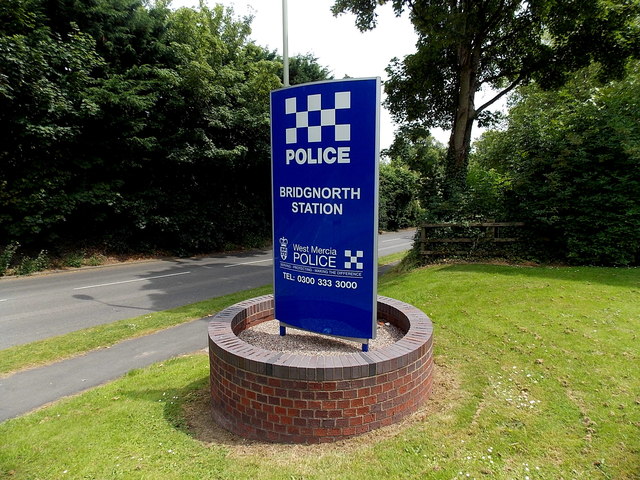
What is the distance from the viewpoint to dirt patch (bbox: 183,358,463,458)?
3083 mm

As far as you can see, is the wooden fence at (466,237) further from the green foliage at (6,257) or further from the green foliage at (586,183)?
the green foliage at (6,257)

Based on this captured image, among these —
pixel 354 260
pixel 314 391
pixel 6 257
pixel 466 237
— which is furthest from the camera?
pixel 6 257

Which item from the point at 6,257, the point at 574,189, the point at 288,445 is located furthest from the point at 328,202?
the point at 6,257

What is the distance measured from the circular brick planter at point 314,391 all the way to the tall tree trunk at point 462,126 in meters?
9.94

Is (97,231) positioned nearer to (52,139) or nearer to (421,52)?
(52,139)

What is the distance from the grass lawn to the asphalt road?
361cm

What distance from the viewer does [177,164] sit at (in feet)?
57.7

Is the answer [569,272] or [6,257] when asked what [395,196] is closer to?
[569,272]

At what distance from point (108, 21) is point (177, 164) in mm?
6496

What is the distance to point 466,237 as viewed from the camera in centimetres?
1114

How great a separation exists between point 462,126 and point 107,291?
41.5ft

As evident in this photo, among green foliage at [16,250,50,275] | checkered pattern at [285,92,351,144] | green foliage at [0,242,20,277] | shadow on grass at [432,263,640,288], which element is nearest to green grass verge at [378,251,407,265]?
shadow on grass at [432,263,640,288]

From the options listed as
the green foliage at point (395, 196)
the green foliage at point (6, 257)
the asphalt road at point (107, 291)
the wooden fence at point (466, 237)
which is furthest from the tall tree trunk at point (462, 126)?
the green foliage at point (395, 196)

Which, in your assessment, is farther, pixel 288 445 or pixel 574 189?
pixel 574 189
